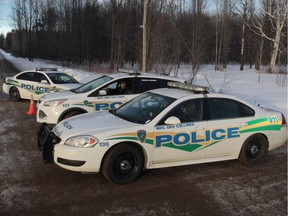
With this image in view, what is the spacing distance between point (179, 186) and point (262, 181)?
1484mm

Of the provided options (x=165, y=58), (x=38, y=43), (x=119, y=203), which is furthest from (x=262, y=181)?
(x=38, y=43)

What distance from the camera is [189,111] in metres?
5.86

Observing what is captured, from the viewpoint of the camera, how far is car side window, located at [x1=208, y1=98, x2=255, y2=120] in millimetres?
6051

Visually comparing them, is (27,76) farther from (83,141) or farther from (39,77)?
(83,141)

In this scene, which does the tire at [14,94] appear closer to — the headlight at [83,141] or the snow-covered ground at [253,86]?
the snow-covered ground at [253,86]

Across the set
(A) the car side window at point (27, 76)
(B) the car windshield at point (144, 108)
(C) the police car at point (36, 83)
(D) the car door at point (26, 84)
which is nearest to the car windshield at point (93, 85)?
(B) the car windshield at point (144, 108)

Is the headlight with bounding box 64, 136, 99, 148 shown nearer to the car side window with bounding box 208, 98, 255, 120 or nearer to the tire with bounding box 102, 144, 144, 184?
the tire with bounding box 102, 144, 144, 184

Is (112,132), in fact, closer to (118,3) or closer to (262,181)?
(262,181)

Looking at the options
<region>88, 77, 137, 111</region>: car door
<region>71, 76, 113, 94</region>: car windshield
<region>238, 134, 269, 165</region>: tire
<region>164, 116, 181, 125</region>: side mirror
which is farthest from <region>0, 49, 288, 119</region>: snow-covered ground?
<region>164, 116, 181, 125</region>: side mirror

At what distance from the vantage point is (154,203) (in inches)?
182

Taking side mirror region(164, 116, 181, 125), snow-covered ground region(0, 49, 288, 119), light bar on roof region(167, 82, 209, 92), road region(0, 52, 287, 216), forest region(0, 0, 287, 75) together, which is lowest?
road region(0, 52, 287, 216)

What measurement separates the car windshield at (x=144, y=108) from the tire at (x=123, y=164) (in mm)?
559

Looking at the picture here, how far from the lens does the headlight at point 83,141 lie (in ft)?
16.5

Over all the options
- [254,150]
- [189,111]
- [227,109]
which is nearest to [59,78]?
[189,111]
